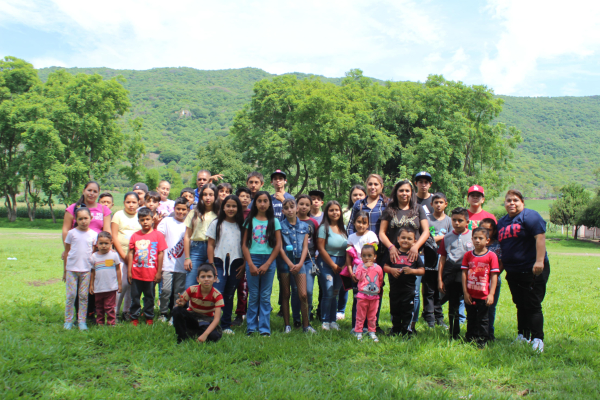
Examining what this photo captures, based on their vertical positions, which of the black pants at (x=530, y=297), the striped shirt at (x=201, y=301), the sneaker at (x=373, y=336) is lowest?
the sneaker at (x=373, y=336)

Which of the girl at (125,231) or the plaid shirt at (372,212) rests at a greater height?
the plaid shirt at (372,212)

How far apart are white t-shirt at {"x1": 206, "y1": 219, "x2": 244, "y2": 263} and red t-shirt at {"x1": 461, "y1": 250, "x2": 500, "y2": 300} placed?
2.76m

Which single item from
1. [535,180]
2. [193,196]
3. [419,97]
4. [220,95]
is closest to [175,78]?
[220,95]

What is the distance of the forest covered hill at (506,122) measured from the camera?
4099 inches

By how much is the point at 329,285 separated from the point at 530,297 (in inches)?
91.0

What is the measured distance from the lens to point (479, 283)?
4.56 meters

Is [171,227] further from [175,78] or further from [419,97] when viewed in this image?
[175,78]

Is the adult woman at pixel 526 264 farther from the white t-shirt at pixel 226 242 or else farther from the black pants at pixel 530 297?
the white t-shirt at pixel 226 242

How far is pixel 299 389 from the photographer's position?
3.52 meters

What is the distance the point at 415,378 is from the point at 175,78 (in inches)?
8301

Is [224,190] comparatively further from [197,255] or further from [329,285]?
[329,285]

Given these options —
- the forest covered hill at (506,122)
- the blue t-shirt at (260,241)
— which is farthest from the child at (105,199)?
the forest covered hill at (506,122)

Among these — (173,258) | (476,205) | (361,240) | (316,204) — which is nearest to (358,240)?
(361,240)

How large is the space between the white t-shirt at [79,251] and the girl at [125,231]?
400mm
